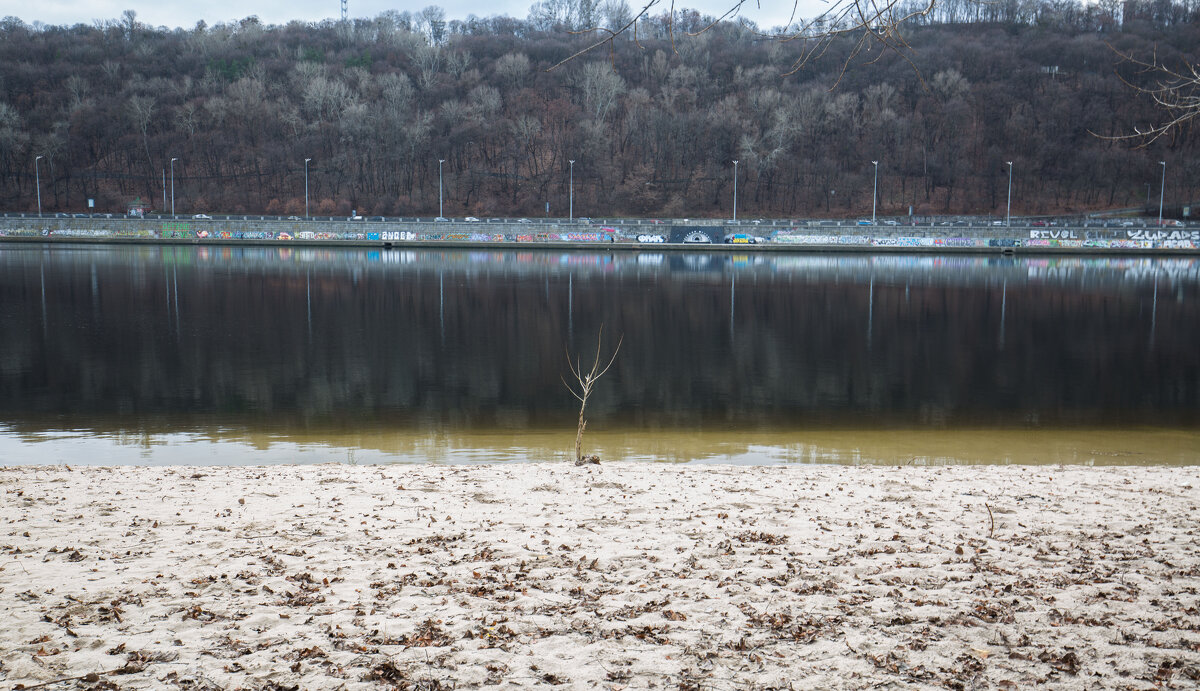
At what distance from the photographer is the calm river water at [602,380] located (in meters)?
13.4

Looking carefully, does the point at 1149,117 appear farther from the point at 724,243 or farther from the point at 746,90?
the point at 724,243

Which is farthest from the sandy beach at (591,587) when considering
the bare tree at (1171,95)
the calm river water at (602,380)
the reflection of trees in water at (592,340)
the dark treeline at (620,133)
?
the dark treeline at (620,133)

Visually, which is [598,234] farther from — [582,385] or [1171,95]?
[1171,95]

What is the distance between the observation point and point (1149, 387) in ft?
64.4

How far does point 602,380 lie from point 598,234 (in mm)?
66092

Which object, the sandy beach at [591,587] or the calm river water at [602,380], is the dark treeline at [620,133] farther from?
the sandy beach at [591,587]

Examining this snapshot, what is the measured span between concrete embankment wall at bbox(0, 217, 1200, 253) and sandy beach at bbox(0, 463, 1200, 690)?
75.5 metres

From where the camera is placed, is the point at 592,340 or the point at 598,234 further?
the point at 598,234

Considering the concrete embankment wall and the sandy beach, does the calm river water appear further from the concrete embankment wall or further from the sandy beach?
the concrete embankment wall

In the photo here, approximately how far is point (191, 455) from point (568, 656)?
30.9 ft

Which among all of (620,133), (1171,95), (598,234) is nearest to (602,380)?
(1171,95)

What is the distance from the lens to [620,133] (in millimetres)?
114312

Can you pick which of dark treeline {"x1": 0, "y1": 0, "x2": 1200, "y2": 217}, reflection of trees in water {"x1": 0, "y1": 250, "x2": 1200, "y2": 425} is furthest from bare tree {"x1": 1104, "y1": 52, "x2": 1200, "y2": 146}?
dark treeline {"x1": 0, "y1": 0, "x2": 1200, "y2": 217}

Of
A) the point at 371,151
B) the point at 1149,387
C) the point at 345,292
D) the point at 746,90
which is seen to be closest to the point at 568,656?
the point at 1149,387
